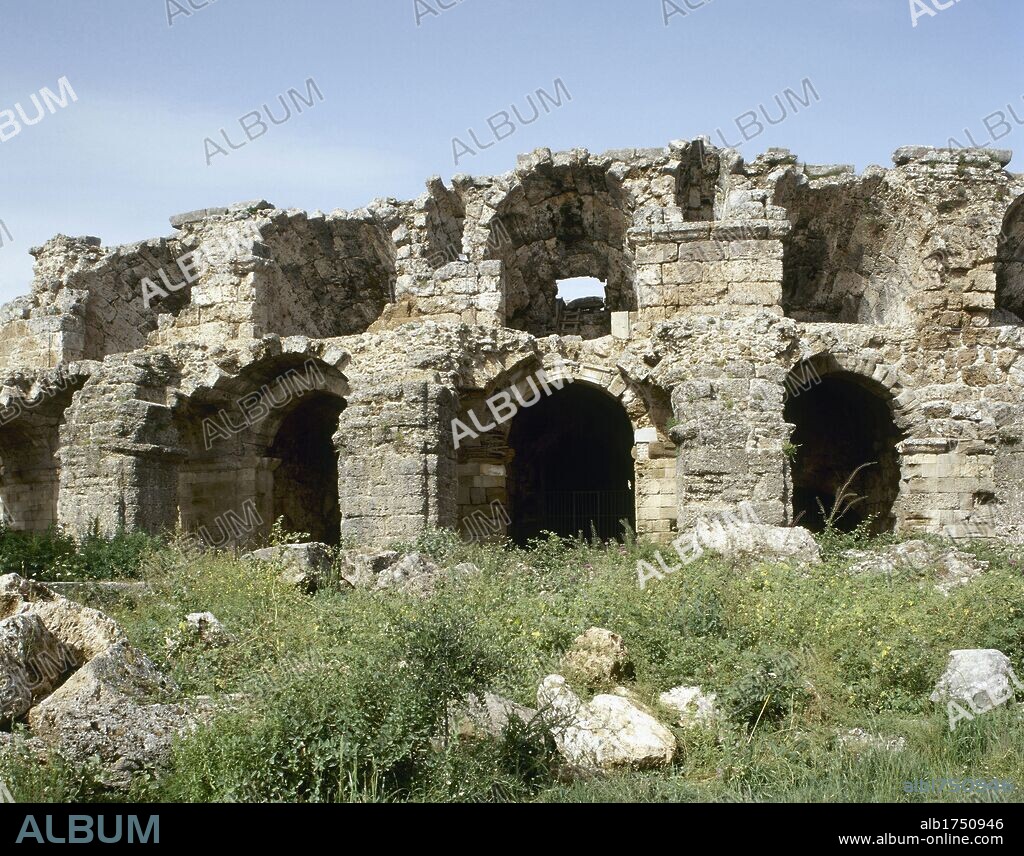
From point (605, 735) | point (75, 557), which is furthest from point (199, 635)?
point (75, 557)

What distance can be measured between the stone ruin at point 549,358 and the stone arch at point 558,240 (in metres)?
→ 0.05

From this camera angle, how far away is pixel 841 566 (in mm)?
9758

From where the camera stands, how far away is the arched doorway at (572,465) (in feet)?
56.4

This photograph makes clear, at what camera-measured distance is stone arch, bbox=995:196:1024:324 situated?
1484 cm

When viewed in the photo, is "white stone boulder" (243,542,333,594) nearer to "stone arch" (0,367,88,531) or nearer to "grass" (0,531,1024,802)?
"grass" (0,531,1024,802)

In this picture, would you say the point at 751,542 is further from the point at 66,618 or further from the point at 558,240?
the point at 558,240

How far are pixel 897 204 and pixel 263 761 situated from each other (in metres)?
12.0

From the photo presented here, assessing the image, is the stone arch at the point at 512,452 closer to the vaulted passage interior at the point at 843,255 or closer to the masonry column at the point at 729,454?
the masonry column at the point at 729,454

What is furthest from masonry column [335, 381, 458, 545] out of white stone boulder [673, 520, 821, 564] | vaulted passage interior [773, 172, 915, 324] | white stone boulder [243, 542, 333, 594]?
vaulted passage interior [773, 172, 915, 324]

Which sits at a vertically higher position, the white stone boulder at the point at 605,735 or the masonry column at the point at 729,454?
the masonry column at the point at 729,454

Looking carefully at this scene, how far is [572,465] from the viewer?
1797 centimetres

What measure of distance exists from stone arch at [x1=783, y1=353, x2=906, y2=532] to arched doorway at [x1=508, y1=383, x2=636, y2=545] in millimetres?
2774

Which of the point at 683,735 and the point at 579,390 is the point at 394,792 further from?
the point at 579,390

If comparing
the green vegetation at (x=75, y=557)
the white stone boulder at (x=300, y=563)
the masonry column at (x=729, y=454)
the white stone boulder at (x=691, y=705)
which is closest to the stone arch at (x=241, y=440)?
the green vegetation at (x=75, y=557)
